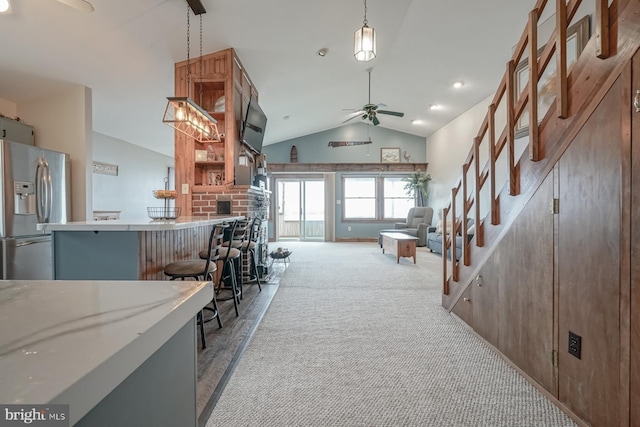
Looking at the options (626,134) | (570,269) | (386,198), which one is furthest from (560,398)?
(386,198)

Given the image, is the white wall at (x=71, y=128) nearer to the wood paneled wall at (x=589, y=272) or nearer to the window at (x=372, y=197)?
the wood paneled wall at (x=589, y=272)

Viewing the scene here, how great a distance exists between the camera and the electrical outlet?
1.49 metres

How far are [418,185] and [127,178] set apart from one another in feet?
23.8

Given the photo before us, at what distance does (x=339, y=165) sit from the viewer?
29.8 ft

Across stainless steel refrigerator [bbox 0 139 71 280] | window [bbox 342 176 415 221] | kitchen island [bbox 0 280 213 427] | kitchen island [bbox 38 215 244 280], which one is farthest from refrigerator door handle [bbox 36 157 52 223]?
window [bbox 342 176 415 221]

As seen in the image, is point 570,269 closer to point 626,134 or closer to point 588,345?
point 588,345

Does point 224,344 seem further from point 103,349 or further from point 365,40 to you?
point 365,40

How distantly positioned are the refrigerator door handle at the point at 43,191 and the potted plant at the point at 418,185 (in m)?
7.72

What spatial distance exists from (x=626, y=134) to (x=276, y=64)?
426 cm

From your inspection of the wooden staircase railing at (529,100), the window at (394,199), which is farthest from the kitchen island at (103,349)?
the window at (394,199)

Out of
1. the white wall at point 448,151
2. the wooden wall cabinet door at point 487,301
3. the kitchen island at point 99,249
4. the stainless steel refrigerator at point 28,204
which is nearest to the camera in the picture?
the kitchen island at point 99,249

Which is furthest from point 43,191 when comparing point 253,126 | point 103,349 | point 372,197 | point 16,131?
point 372,197

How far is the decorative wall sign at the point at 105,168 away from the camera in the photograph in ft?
17.9

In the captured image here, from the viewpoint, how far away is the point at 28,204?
10.8ft
